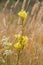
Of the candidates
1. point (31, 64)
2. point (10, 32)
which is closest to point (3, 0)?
point (10, 32)

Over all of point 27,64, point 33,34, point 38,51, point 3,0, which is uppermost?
point 3,0

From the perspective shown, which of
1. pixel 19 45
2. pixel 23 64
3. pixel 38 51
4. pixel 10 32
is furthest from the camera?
pixel 10 32

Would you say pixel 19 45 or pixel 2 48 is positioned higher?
pixel 2 48

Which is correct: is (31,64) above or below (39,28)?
below

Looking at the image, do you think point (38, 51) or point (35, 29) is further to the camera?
point (35, 29)

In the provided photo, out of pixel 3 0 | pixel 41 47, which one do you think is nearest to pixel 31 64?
pixel 41 47

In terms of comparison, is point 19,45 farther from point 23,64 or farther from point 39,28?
point 39,28

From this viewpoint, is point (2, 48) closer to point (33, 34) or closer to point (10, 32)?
point (33, 34)

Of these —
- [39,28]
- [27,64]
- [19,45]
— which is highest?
[39,28]

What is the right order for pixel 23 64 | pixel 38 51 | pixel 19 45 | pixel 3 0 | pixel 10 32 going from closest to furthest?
pixel 19 45 < pixel 23 64 < pixel 38 51 < pixel 10 32 < pixel 3 0

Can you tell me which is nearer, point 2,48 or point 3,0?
point 2,48
